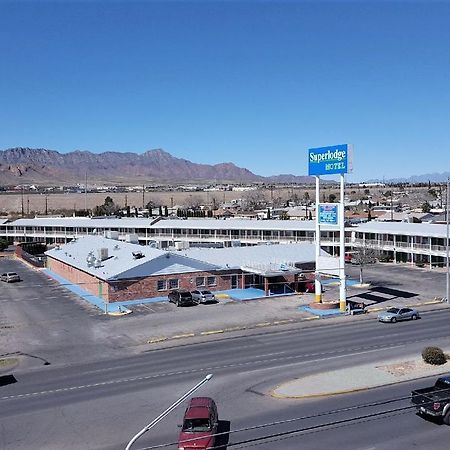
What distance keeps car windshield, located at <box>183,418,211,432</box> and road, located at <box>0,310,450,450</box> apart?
1.43 meters

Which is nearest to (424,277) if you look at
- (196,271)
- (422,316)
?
(422,316)

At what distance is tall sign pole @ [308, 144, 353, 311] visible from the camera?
45031 mm

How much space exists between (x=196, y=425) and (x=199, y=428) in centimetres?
17

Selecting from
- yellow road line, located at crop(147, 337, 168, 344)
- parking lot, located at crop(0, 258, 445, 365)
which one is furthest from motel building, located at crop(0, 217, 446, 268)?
yellow road line, located at crop(147, 337, 168, 344)

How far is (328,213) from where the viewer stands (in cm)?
4866

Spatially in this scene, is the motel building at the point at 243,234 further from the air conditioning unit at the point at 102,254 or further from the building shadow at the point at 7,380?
the building shadow at the point at 7,380

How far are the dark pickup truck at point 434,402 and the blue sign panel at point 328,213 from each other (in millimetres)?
25437

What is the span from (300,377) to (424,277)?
3737cm

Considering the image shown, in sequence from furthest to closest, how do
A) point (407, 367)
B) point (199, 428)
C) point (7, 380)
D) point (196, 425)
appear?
point (407, 367)
point (7, 380)
point (196, 425)
point (199, 428)

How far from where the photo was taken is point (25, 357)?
34.2m

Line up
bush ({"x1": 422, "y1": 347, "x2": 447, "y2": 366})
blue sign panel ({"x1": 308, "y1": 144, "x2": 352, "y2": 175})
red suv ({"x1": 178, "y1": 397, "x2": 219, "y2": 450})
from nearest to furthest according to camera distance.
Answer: red suv ({"x1": 178, "y1": 397, "x2": 219, "y2": 450})
bush ({"x1": 422, "y1": 347, "x2": 447, "y2": 366})
blue sign panel ({"x1": 308, "y1": 144, "x2": 352, "y2": 175})

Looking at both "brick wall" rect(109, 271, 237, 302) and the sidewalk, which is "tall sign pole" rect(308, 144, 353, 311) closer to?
"brick wall" rect(109, 271, 237, 302)

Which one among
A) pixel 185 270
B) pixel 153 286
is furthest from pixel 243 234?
pixel 153 286

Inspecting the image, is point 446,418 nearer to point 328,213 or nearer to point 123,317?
point 123,317
